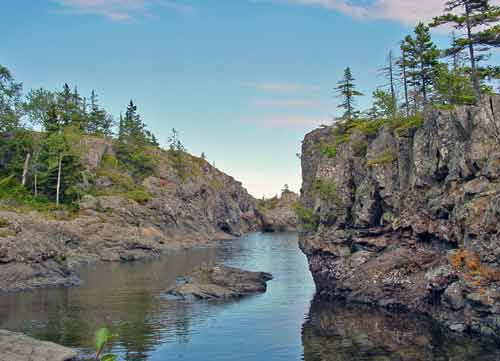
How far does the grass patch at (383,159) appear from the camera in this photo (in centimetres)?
5716

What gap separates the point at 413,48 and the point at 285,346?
44.2 m

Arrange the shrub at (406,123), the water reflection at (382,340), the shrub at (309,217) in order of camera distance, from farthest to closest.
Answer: the shrub at (309,217), the shrub at (406,123), the water reflection at (382,340)

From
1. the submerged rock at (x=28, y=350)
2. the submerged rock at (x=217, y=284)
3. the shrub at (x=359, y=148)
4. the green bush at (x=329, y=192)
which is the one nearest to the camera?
the submerged rock at (x=28, y=350)

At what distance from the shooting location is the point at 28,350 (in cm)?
3256

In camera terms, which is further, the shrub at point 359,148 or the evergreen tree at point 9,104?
the evergreen tree at point 9,104

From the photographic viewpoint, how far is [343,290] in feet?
189

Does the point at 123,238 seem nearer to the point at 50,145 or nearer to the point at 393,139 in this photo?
the point at 50,145

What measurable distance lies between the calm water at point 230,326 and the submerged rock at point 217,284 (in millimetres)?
2066

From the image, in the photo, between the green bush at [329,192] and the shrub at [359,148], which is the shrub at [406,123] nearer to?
the shrub at [359,148]

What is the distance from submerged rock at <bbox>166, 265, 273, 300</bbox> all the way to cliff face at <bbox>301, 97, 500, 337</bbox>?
783 cm

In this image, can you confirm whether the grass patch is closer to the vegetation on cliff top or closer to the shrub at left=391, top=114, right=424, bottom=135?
the shrub at left=391, top=114, right=424, bottom=135

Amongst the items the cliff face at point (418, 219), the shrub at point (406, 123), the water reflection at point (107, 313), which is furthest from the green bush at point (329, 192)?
the water reflection at point (107, 313)

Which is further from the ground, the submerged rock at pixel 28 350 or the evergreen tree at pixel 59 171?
the evergreen tree at pixel 59 171

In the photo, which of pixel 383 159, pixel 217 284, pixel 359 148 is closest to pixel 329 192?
pixel 359 148
